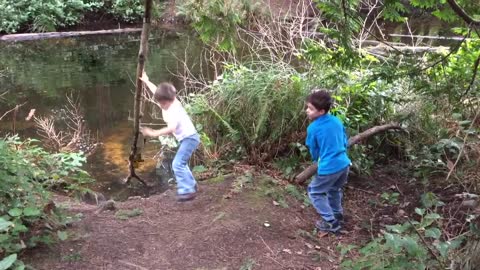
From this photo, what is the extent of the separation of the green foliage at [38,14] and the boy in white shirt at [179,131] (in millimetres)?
14535

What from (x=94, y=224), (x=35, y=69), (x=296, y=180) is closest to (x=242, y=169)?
(x=296, y=180)

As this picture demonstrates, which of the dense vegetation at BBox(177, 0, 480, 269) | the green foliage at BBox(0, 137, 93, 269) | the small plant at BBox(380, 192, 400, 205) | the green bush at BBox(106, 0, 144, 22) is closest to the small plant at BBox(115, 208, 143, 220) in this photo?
the green foliage at BBox(0, 137, 93, 269)

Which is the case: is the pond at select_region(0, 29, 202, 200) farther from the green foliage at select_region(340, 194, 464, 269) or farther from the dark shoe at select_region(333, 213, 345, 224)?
the green foliage at select_region(340, 194, 464, 269)

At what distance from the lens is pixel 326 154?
4219 mm

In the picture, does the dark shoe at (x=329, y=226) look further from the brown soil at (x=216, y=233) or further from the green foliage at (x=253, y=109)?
the green foliage at (x=253, y=109)

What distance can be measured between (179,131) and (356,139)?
70.3 inches

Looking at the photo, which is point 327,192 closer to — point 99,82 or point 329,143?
point 329,143

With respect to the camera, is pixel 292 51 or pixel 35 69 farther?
pixel 35 69

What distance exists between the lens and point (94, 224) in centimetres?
400

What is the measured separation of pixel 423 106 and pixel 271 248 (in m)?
2.80

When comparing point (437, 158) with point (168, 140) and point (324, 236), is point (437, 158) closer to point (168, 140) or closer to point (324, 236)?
point (324, 236)

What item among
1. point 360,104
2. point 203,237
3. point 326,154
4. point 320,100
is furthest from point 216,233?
point 360,104

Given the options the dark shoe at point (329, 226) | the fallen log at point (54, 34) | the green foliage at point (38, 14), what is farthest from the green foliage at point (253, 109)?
the green foliage at point (38, 14)

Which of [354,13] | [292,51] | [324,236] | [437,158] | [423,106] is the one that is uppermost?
[354,13]
